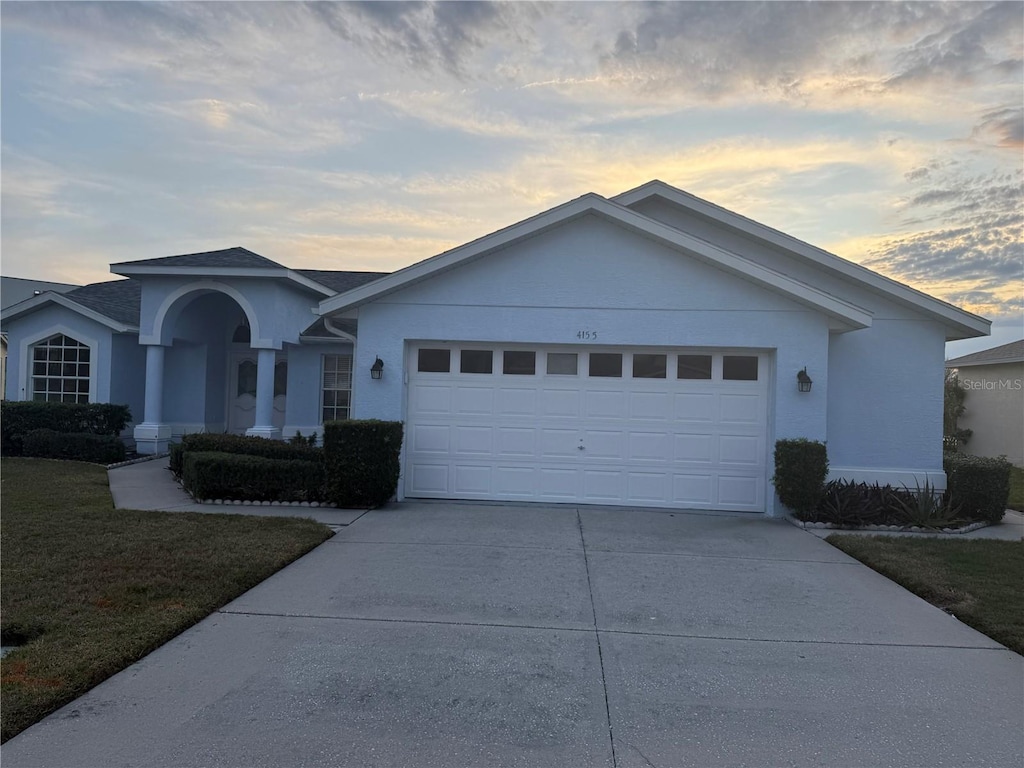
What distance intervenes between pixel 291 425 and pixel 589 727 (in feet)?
49.1

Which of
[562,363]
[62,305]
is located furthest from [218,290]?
[562,363]

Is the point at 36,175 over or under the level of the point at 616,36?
under

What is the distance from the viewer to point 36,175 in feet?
46.6

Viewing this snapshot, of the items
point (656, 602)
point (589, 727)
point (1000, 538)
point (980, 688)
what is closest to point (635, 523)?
point (656, 602)

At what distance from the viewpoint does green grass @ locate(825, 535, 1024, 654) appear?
6039mm

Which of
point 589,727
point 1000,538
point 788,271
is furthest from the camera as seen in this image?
point 788,271

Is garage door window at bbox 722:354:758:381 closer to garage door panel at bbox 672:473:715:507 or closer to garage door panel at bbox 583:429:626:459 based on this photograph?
garage door panel at bbox 672:473:715:507

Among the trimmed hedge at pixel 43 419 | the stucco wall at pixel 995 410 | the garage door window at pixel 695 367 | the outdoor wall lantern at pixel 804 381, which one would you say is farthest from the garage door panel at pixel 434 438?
the stucco wall at pixel 995 410

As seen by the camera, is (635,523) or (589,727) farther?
(635,523)

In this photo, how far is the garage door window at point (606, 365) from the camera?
1130cm

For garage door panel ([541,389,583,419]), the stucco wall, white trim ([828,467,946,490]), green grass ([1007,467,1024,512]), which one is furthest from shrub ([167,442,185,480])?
the stucco wall

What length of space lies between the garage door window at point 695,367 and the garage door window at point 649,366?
23 centimetres

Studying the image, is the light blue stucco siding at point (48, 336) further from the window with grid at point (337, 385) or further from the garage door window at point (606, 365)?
the garage door window at point (606, 365)

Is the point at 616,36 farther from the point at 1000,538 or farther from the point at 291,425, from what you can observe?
the point at 291,425
